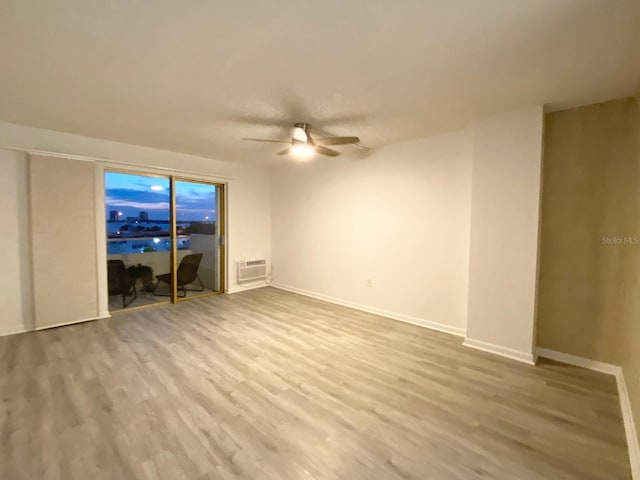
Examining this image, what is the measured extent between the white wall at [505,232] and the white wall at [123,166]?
4.10 metres

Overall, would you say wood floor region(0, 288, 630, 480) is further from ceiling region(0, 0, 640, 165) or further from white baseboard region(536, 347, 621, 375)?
ceiling region(0, 0, 640, 165)

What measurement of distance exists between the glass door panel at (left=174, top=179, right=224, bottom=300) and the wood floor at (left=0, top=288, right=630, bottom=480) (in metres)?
1.96

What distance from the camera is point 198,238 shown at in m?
5.77

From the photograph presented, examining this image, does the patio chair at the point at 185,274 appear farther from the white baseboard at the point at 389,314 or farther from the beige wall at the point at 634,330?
the beige wall at the point at 634,330

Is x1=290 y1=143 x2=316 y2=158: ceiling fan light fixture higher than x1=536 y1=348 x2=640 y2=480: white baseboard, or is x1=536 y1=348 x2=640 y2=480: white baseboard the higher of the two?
x1=290 y1=143 x2=316 y2=158: ceiling fan light fixture

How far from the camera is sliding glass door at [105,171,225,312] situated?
459cm

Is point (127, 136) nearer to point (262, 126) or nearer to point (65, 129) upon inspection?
point (65, 129)

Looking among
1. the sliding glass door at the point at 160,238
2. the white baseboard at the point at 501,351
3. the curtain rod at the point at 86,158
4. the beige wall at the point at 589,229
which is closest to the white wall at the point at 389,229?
the white baseboard at the point at 501,351

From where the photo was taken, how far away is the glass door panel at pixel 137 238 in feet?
14.7

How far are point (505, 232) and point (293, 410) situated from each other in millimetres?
2650

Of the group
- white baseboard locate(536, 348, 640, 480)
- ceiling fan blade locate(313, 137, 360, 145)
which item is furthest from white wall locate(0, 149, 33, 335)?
white baseboard locate(536, 348, 640, 480)

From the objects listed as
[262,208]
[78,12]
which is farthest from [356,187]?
[78,12]

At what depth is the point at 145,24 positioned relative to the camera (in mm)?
1647

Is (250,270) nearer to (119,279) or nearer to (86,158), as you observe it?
(119,279)
